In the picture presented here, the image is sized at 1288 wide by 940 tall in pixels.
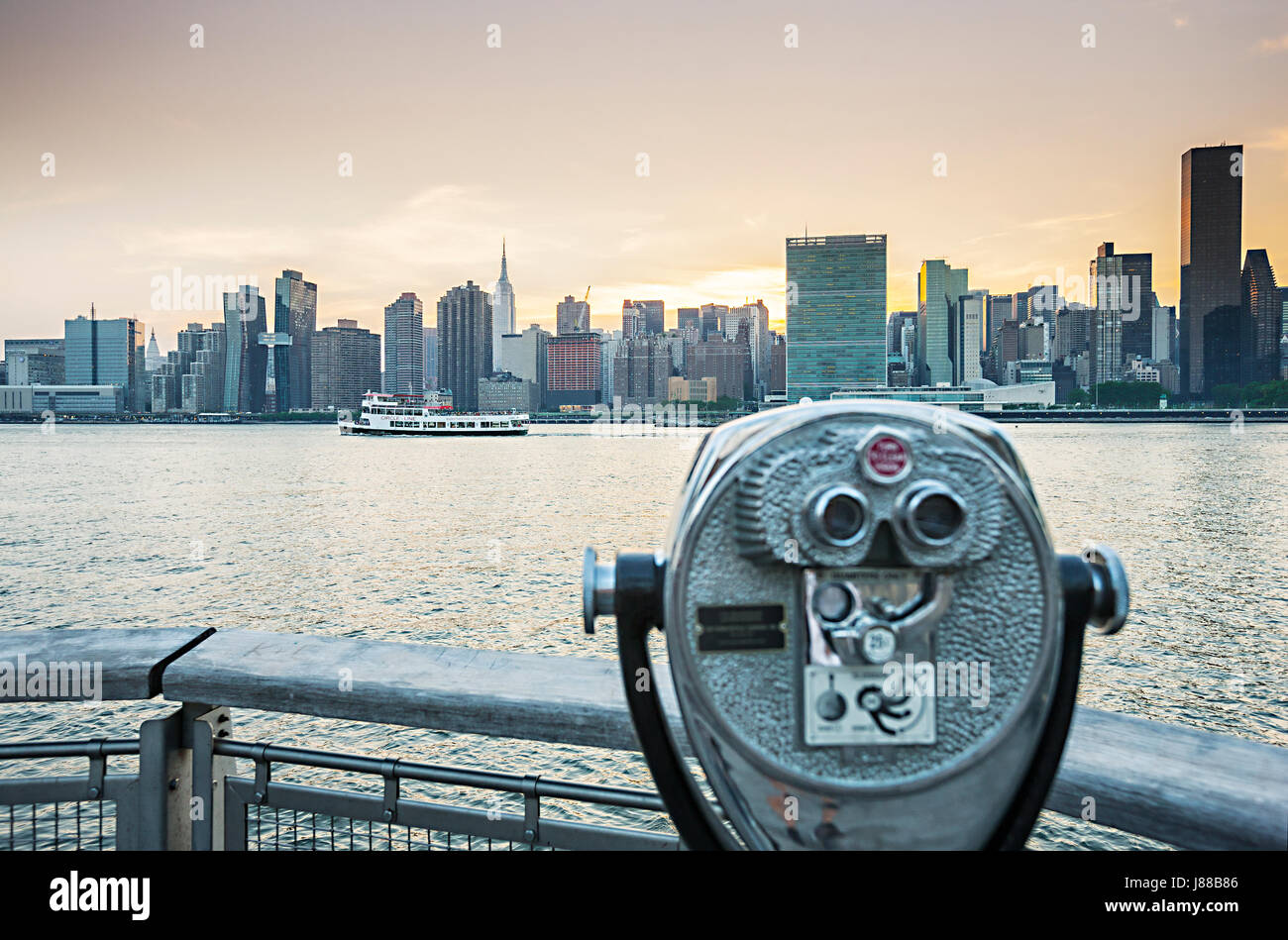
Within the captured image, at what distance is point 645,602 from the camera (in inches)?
53.2

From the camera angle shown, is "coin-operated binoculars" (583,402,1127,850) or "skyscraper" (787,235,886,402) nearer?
"coin-operated binoculars" (583,402,1127,850)

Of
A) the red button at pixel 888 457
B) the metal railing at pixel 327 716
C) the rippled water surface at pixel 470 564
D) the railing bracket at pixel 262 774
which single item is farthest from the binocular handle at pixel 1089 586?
the rippled water surface at pixel 470 564

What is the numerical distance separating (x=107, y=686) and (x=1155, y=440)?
271 ft

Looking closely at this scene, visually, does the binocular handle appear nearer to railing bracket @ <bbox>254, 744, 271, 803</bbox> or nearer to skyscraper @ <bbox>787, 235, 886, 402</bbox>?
railing bracket @ <bbox>254, 744, 271, 803</bbox>

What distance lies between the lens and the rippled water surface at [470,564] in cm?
1196

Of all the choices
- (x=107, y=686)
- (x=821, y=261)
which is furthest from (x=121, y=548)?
(x=821, y=261)

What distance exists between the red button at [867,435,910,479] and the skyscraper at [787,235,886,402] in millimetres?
97669

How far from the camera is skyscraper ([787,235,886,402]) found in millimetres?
98875

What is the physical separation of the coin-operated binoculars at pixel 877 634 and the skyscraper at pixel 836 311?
9766 cm

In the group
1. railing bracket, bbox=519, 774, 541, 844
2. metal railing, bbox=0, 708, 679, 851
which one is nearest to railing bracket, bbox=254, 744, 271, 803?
metal railing, bbox=0, 708, 679, 851

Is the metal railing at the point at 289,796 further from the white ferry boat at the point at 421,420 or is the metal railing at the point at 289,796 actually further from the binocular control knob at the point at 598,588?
the white ferry boat at the point at 421,420
